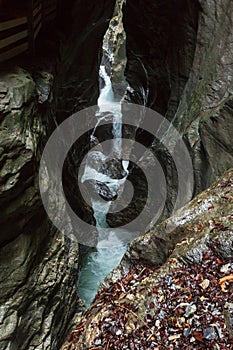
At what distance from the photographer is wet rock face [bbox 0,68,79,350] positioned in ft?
16.0

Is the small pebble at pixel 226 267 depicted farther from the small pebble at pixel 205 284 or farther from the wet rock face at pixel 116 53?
the wet rock face at pixel 116 53

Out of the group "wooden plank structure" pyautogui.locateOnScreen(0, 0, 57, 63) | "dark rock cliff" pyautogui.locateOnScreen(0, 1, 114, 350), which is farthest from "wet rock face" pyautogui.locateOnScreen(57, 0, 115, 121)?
"wooden plank structure" pyautogui.locateOnScreen(0, 0, 57, 63)

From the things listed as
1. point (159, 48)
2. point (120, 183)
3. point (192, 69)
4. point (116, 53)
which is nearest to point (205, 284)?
point (192, 69)

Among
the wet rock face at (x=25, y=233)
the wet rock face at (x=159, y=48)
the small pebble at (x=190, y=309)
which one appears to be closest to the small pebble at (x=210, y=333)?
the small pebble at (x=190, y=309)

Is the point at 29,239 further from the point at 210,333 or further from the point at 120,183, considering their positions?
the point at 120,183

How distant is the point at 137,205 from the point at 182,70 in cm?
437

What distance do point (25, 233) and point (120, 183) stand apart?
26.0 ft

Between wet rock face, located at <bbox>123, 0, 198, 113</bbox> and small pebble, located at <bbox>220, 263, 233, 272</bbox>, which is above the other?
wet rock face, located at <bbox>123, 0, 198, 113</bbox>

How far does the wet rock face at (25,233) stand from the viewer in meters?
4.87

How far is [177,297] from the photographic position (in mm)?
2430

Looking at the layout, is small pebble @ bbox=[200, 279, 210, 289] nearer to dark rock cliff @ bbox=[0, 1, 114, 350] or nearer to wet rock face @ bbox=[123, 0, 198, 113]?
dark rock cliff @ bbox=[0, 1, 114, 350]

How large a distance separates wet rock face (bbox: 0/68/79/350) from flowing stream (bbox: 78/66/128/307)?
9.33 feet

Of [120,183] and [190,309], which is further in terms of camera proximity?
[120,183]

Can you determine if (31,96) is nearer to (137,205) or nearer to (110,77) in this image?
(137,205)
